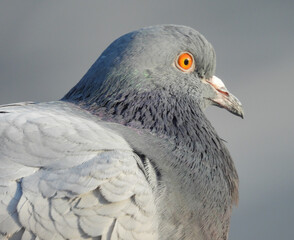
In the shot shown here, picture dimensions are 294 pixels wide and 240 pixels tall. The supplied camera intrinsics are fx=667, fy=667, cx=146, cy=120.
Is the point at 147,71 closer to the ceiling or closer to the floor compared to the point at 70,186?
closer to the ceiling

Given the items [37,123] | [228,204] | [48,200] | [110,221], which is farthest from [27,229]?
[228,204]

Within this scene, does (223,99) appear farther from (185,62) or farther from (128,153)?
(128,153)

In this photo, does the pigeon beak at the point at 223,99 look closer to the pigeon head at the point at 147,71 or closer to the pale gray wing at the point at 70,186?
the pigeon head at the point at 147,71

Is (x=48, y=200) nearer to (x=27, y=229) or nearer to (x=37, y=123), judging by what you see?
(x=27, y=229)

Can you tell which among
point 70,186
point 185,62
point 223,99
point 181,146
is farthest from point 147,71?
point 70,186

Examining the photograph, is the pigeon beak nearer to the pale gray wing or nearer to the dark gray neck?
the dark gray neck

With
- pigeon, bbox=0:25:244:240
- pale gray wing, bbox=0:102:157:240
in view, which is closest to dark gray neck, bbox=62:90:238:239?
pigeon, bbox=0:25:244:240

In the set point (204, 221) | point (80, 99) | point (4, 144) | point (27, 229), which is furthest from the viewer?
point (80, 99)

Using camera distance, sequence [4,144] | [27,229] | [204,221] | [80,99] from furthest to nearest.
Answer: [80,99] < [204,221] < [4,144] < [27,229]
